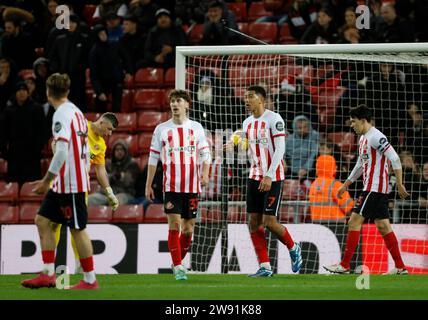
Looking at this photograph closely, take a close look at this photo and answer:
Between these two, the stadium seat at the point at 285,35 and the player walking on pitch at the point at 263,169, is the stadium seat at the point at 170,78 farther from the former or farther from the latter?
the player walking on pitch at the point at 263,169

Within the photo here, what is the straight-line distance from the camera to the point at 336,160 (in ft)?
48.6

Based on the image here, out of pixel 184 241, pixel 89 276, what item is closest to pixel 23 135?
pixel 184 241

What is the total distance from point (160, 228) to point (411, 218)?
335 centimetres

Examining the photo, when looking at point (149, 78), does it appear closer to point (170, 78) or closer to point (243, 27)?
point (170, 78)

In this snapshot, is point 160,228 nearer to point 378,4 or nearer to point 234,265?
point 234,265

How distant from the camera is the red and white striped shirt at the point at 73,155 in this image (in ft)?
28.7

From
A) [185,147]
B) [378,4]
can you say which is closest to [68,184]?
[185,147]

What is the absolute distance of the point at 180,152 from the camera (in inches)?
435

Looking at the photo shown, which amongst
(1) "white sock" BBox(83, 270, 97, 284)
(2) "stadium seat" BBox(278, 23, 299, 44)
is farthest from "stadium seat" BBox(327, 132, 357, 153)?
(1) "white sock" BBox(83, 270, 97, 284)

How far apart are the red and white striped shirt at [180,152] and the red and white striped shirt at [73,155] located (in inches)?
82.9

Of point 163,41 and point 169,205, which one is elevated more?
point 163,41

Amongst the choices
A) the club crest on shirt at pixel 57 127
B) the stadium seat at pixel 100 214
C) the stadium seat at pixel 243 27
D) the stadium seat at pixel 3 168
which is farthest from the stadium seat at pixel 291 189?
the club crest on shirt at pixel 57 127

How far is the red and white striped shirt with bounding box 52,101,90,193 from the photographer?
8.76 m

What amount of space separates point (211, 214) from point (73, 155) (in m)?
4.92
